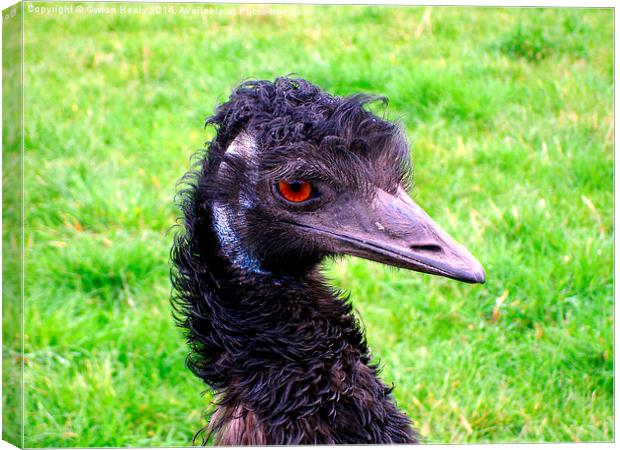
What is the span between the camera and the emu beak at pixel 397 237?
215cm

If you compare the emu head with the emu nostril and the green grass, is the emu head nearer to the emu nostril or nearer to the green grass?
the emu nostril

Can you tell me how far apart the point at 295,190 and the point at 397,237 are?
0.25m

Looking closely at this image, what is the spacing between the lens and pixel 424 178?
159 inches

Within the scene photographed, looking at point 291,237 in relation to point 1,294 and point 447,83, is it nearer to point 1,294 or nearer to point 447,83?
point 1,294

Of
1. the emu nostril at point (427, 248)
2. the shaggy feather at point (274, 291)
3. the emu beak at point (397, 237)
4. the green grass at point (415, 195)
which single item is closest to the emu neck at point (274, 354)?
the shaggy feather at point (274, 291)

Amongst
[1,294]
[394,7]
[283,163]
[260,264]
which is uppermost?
[394,7]

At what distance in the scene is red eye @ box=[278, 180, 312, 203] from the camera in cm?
223

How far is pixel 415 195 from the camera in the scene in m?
3.90

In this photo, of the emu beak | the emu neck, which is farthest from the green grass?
the emu beak

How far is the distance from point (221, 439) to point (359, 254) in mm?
601

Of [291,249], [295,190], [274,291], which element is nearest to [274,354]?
[274,291]

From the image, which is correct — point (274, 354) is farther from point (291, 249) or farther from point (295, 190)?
point (295, 190)

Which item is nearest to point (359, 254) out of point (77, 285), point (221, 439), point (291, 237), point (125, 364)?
point (291, 237)

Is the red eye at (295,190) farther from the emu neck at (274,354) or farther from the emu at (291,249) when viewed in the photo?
the emu neck at (274,354)
